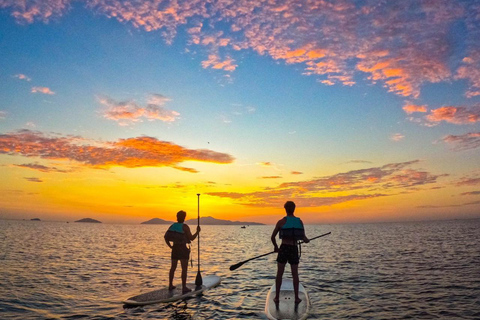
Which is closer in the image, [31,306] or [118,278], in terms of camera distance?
[31,306]

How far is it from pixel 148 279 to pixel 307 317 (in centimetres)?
1152

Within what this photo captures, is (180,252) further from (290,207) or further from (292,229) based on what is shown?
(290,207)

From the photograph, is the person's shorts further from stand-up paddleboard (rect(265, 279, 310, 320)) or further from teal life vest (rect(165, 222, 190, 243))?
stand-up paddleboard (rect(265, 279, 310, 320))

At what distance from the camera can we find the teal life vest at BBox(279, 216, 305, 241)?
1033 cm

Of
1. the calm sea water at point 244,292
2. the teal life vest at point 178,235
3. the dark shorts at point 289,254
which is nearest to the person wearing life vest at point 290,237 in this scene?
the dark shorts at point 289,254

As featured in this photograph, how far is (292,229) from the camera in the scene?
→ 10391 millimetres

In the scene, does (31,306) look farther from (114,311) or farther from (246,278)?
(246,278)

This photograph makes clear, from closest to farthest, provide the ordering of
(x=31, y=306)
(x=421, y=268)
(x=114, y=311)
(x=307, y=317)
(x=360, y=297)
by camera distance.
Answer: (x=307, y=317), (x=114, y=311), (x=31, y=306), (x=360, y=297), (x=421, y=268)

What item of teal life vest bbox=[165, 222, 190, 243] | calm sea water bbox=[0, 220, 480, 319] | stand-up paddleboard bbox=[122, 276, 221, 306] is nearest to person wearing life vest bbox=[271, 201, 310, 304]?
calm sea water bbox=[0, 220, 480, 319]

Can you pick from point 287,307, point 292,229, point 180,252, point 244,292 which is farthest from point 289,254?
point 244,292

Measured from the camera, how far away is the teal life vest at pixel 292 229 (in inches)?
407

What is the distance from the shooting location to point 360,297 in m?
13.9

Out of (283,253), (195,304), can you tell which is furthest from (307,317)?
(195,304)

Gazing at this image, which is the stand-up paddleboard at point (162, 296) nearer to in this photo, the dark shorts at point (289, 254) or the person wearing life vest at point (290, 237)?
the person wearing life vest at point (290, 237)
